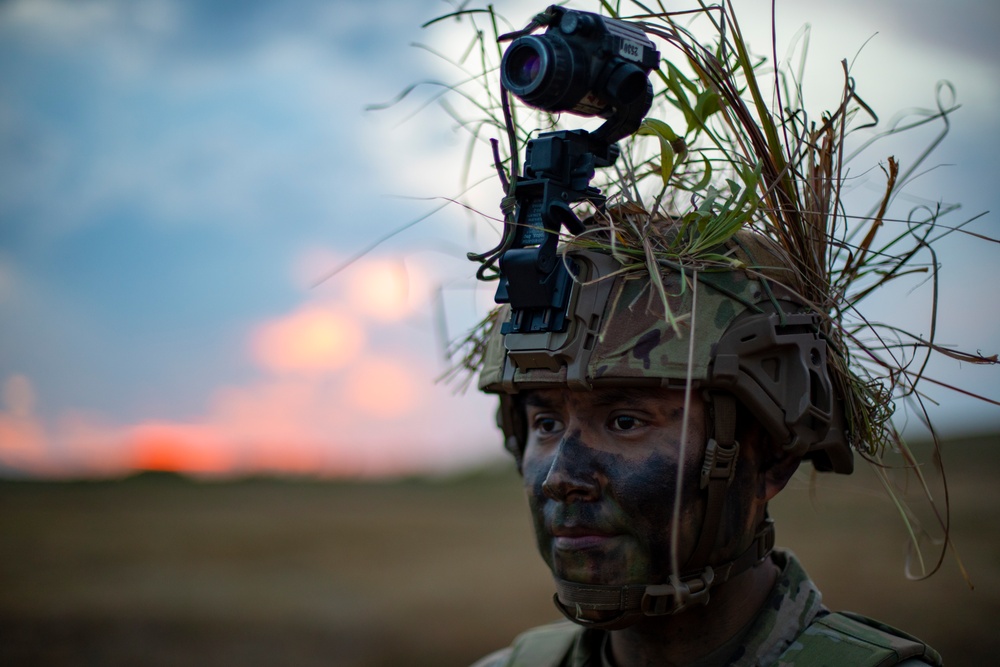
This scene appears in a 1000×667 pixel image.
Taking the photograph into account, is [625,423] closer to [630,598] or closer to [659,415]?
[659,415]

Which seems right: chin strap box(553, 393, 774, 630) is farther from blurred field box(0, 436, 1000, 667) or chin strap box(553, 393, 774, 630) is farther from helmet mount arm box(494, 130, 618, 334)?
blurred field box(0, 436, 1000, 667)

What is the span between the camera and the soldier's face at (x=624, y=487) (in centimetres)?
263

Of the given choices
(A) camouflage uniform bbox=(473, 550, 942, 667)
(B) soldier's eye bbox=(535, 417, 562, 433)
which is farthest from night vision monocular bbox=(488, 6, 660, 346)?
(A) camouflage uniform bbox=(473, 550, 942, 667)

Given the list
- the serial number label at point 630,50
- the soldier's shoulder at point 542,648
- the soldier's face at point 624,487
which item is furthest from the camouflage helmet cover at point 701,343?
the soldier's shoulder at point 542,648

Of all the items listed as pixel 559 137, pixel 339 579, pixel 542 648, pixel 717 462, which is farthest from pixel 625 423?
pixel 339 579

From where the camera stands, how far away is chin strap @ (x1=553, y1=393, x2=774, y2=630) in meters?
2.64

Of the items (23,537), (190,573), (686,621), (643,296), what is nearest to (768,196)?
(643,296)

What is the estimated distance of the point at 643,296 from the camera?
273 centimetres

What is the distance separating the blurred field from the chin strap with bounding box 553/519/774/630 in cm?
379

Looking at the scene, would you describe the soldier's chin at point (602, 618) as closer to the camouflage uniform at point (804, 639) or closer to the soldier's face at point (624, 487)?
the soldier's face at point (624, 487)

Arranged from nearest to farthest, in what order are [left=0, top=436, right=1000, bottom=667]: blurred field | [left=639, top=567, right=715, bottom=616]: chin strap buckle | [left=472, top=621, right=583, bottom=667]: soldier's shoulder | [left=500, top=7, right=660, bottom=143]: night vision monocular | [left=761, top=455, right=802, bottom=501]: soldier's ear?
[left=500, top=7, right=660, bottom=143]: night vision monocular < [left=639, top=567, right=715, bottom=616]: chin strap buckle < [left=761, top=455, right=802, bottom=501]: soldier's ear < [left=472, top=621, right=583, bottom=667]: soldier's shoulder < [left=0, top=436, right=1000, bottom=667]: blurred field

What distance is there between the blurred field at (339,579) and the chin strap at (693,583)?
378 centimetres

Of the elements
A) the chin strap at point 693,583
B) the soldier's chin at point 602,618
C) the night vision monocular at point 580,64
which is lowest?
the soldier's chin at point 602,618

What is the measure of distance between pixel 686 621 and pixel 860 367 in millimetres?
1014
